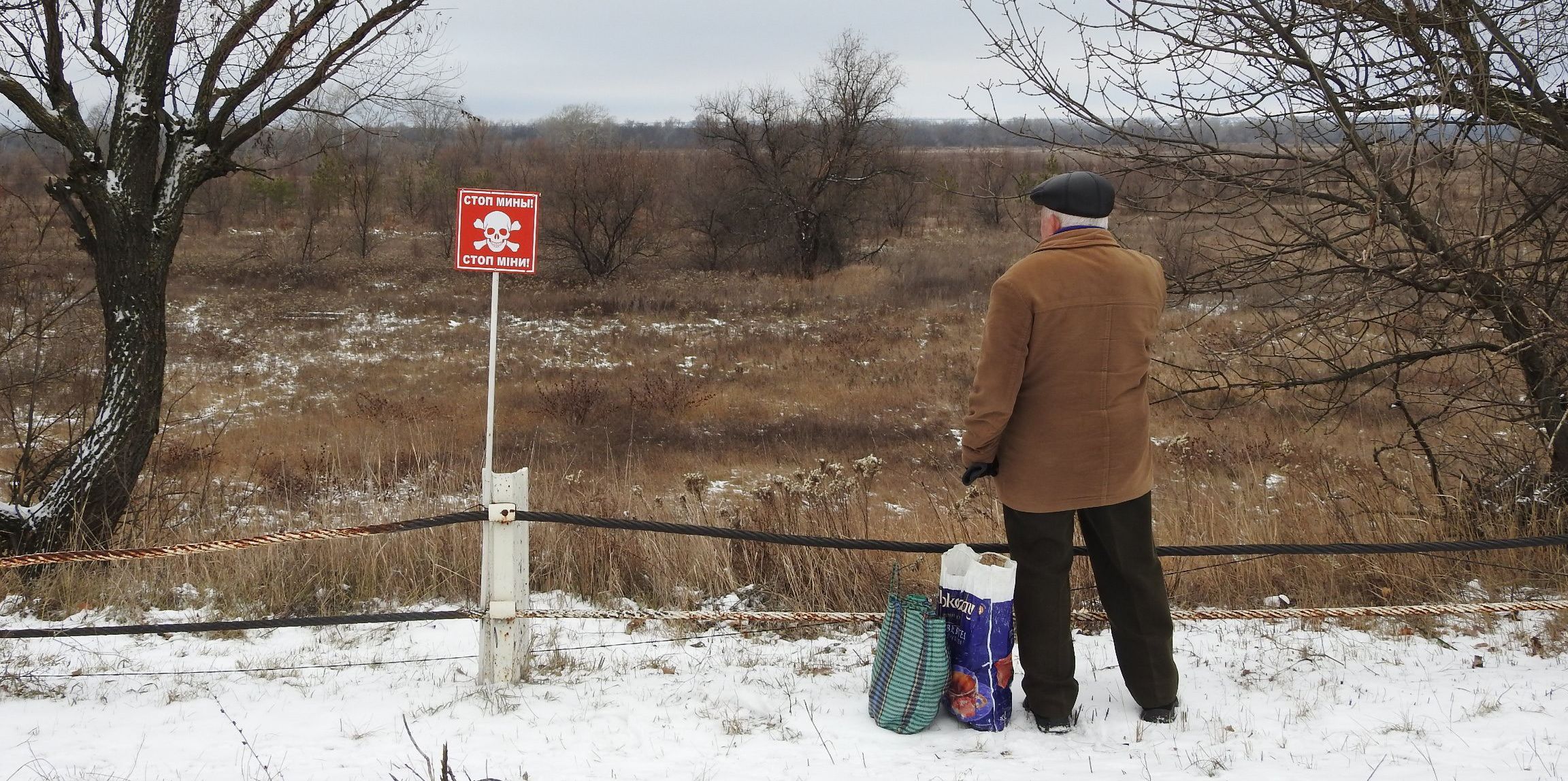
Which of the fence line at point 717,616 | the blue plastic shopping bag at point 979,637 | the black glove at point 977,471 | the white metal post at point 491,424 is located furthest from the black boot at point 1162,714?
the white metal post at point 491,424

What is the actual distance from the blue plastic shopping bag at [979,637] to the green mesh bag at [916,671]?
5cm

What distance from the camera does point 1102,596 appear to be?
144 inches

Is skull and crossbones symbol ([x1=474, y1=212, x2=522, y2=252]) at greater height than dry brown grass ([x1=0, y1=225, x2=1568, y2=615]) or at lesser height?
greater

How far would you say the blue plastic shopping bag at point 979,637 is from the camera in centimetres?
352

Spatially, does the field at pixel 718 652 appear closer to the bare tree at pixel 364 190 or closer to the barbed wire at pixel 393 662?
the barbed wire at pixel 393 662

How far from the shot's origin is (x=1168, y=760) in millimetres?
3400

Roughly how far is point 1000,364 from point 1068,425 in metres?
0.30

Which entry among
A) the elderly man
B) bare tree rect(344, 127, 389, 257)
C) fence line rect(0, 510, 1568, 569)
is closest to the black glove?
the elderly man

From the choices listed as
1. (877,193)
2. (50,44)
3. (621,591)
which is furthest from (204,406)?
(877,193)

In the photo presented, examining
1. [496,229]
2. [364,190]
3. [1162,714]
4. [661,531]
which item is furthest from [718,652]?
[364,190]

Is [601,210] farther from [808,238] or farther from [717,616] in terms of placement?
[717,616]

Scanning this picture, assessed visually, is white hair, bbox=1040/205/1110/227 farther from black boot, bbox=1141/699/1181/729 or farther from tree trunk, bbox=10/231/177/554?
tree trunk, bbox=10/231/177/554

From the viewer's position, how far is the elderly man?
3.31 meters

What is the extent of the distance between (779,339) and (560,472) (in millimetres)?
13855
